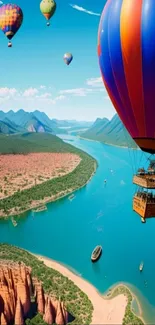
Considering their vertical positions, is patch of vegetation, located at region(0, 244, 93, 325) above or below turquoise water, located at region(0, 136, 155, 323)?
above

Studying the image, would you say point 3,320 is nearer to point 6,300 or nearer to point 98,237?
point 6,300

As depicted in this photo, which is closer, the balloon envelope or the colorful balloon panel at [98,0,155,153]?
the colorful balloon panel at [98,0,155,153]

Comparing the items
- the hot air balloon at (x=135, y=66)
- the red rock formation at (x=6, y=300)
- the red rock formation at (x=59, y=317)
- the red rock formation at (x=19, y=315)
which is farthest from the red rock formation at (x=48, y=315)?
the hot air balloon at (x=135, y=66)

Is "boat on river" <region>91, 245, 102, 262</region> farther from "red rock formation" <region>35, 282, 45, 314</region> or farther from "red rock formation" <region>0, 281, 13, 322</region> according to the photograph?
"red rock formation" <region>0, 281, 13, 322</region>

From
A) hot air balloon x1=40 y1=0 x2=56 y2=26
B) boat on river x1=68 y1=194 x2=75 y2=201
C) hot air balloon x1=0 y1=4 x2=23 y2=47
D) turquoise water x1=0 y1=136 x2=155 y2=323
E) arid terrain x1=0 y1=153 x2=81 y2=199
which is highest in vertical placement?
hot air balloon x1=40 y1=0 x2=56 y2=26

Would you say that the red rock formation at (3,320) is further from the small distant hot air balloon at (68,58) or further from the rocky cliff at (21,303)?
the small distant hot air balloon at (68,58)

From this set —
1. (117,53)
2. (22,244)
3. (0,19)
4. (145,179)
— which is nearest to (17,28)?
(0,19)

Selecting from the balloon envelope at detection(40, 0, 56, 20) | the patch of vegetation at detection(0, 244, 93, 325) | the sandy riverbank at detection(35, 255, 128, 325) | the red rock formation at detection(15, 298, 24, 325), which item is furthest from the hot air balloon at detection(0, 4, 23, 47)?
the red rock formation at detection(15, 298, 24, 325)

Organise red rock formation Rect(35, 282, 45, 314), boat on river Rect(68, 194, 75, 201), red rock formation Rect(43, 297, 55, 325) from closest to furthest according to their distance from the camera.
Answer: red rock formation Rect(43, 297, 55, 325), red rock formation Rect(35, 282, 45, 314), boat on river Rect(68, 194, 75, 201)
